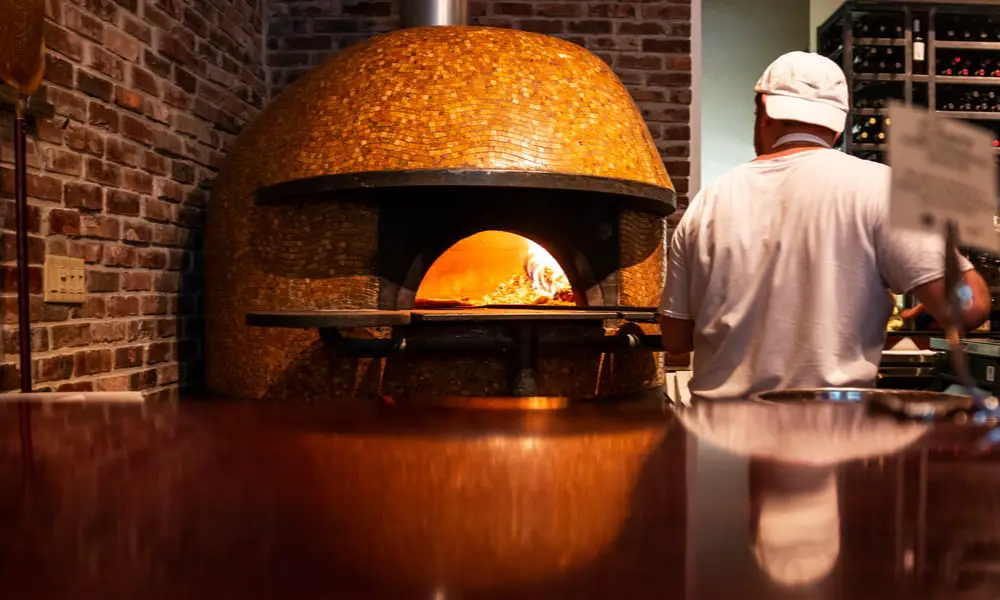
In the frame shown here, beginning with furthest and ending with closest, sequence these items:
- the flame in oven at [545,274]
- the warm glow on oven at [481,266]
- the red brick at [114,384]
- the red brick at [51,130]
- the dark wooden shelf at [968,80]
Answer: the dark wooden shelf at [968,80] → the warm glow on oven at [481,266] → the flame in oven at [545,274] → the red brick at [114,384] → the red brick at [51,130]

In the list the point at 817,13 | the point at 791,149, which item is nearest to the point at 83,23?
the point at 791,149

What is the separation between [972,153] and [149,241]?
107 inches

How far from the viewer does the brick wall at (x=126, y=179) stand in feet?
7.48

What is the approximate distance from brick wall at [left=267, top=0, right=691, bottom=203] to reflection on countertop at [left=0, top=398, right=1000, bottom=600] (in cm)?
328

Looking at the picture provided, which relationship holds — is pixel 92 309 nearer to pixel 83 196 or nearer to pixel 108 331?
pixel 108 331

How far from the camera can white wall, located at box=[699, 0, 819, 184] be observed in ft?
20.6

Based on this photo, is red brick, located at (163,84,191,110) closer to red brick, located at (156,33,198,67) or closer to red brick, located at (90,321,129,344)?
red brick, located at (156,33,198,67)

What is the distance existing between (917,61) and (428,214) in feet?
14.1

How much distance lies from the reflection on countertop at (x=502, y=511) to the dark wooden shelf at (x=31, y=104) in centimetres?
156

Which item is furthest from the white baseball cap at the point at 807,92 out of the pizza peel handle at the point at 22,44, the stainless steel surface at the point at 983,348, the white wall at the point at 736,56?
the white wall at the point at 736,56

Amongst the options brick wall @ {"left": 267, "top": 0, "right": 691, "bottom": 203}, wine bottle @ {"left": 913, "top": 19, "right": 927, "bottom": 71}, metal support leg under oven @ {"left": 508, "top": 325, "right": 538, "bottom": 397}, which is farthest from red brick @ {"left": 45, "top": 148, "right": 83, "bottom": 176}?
wine bottle @ {"left": 913, "top": 19, "right": 927, "bottom": 71}

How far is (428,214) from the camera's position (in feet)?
9.36

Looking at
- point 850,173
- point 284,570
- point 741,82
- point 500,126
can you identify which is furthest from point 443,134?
point 741,82

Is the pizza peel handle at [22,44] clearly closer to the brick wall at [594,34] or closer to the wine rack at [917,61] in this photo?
the brick wall at [594,34]
